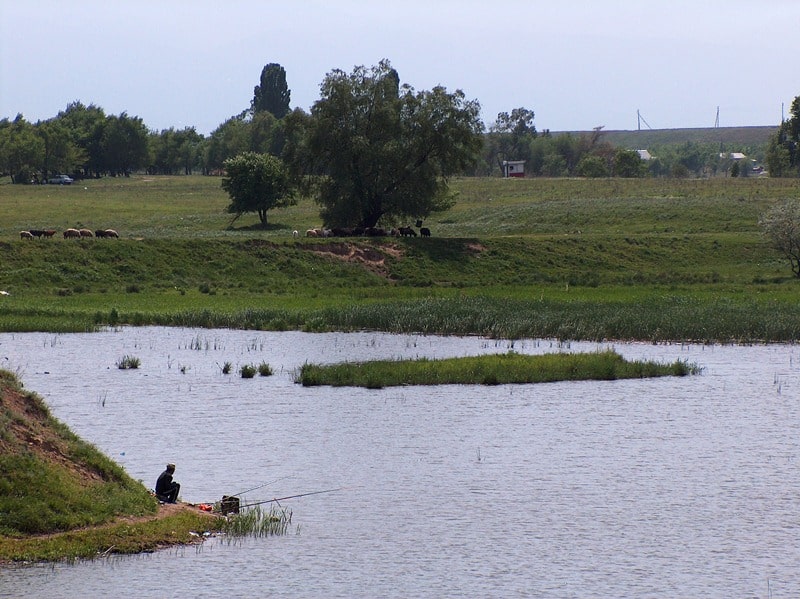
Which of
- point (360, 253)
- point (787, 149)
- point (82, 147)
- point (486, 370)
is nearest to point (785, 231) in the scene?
point (360, 253)

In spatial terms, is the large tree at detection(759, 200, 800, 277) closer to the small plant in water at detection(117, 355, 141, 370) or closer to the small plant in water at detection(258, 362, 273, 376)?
Result: the small plant in water at detection(258, 362, 273, 376)

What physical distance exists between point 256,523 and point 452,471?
753 cm

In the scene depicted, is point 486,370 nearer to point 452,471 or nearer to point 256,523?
point 452,471

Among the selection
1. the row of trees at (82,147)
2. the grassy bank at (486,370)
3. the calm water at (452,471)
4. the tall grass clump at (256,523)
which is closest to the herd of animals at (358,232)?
the calm water at (452,471)

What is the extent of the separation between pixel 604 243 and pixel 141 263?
35326mm

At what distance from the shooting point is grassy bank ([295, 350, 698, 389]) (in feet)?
140

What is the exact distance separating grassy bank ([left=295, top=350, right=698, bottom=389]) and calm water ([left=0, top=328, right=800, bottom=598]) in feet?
2.75

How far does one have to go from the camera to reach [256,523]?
82.3 feet

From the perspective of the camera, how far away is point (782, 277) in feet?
260

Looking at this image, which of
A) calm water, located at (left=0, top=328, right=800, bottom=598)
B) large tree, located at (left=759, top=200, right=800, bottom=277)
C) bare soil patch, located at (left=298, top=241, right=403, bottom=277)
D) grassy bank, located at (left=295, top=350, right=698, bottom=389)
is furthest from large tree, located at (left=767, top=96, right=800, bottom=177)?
grassy bank, located at (left=295, top=350, right=698, bottom=389)

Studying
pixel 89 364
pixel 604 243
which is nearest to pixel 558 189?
pixel 604 243

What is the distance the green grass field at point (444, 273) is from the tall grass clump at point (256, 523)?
1148 inches

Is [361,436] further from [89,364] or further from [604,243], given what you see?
[604,243]

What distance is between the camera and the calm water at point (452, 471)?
22.9 m
